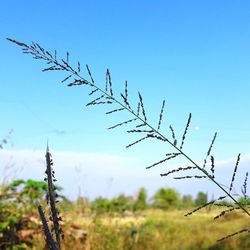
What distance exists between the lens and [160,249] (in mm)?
11523

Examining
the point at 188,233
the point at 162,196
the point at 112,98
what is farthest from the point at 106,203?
the point at 112,98

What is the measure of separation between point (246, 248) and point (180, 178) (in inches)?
430

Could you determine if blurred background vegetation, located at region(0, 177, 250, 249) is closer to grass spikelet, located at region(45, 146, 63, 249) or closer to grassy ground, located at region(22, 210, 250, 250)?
grassy ground, located at region(22, 210, 250, 250)

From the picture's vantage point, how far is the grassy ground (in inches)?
379

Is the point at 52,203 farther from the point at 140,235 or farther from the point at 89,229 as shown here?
the point at 140,235

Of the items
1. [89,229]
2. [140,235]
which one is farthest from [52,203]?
[140,235]

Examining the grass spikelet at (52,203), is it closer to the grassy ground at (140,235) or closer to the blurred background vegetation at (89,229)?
the blurred background vegetation at (89,229)

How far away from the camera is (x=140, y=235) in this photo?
40.8ft

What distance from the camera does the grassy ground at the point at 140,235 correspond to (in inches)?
379

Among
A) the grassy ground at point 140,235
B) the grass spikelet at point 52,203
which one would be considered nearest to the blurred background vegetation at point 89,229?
the grassy ground at point 140,235

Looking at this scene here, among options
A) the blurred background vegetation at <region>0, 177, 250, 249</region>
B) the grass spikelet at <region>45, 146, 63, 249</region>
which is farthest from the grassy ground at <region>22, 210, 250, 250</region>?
the grass spikelet at <region>45, 146, 63, 249</region>

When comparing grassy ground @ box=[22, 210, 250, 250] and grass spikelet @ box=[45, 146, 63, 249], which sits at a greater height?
grass spikelet @ box=[45, 146, 63, 249]

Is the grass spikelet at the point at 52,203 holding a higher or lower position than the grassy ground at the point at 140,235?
higher

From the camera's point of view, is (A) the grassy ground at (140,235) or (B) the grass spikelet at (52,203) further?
(A) the grassy ground at (140,235)
